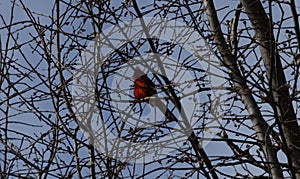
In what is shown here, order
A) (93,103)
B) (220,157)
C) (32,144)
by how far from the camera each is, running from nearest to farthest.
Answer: (220,157)
(93,103)
(32,144)

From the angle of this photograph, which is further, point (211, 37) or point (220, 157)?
point (211, 37)

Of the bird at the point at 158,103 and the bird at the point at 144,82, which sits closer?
the bird at the point at 158,103

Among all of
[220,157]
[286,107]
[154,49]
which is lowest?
[220,157]

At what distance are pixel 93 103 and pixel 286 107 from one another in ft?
4.35

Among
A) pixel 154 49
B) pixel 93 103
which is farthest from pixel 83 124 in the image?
pixel 154 49

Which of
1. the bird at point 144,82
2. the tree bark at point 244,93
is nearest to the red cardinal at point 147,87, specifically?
the bird at point 144,82

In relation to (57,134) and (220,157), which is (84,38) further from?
(220,157)

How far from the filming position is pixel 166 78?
369cm

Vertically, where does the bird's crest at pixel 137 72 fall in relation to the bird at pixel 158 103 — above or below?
above

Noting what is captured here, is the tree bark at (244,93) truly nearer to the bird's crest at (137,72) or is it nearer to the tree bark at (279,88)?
the tree bark at (279,88)

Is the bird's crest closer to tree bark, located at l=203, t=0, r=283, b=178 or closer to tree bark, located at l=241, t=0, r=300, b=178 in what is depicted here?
tree bark, located at l=203, t=0, r=283, b=178

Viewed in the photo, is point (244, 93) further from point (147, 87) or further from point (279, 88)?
point (147, 87)

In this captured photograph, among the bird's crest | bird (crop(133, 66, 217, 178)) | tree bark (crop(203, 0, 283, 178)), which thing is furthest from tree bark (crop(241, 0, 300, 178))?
the bird's crest

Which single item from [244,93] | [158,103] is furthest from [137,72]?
[244,93]
